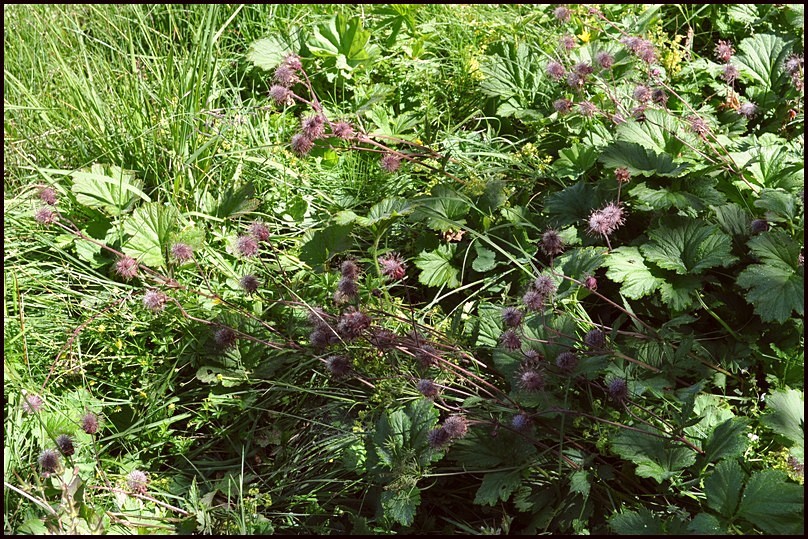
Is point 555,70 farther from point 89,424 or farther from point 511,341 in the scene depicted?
point 89,424

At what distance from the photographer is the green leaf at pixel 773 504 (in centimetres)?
178

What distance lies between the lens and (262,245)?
3.18 m

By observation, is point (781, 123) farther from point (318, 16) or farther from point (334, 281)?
point (318, 16)

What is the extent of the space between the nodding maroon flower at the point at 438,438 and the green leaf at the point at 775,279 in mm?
924

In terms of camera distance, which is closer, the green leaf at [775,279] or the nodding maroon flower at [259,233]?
the green leaf at [775,279]

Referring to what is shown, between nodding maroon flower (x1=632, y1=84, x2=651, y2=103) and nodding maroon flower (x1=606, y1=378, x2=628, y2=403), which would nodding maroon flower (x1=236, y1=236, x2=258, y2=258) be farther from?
nodding maroon flower (x1=632, y1=84, x2=651, y2=103)

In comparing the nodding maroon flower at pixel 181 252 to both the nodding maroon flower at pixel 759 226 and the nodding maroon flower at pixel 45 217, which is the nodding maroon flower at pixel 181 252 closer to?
the nodding maroon flower at pixel 45 217

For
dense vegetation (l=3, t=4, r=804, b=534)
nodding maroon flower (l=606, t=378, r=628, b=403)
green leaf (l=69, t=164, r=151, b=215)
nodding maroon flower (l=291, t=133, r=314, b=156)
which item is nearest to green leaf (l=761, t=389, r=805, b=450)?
dense vegetation (l=3, t=4, r=804, b=534)

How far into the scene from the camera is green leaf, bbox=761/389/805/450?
6.61 ft

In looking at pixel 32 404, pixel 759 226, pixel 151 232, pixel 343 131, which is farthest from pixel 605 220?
pixel 32 404

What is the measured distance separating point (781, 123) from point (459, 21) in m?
1.57

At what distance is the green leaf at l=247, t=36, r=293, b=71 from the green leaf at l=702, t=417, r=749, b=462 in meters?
2.46

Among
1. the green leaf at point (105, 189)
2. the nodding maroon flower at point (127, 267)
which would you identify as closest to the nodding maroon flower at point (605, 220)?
the nodding maroon flower at point (127, 267)

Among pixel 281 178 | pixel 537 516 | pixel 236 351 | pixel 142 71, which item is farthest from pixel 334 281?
pixel 142 71
